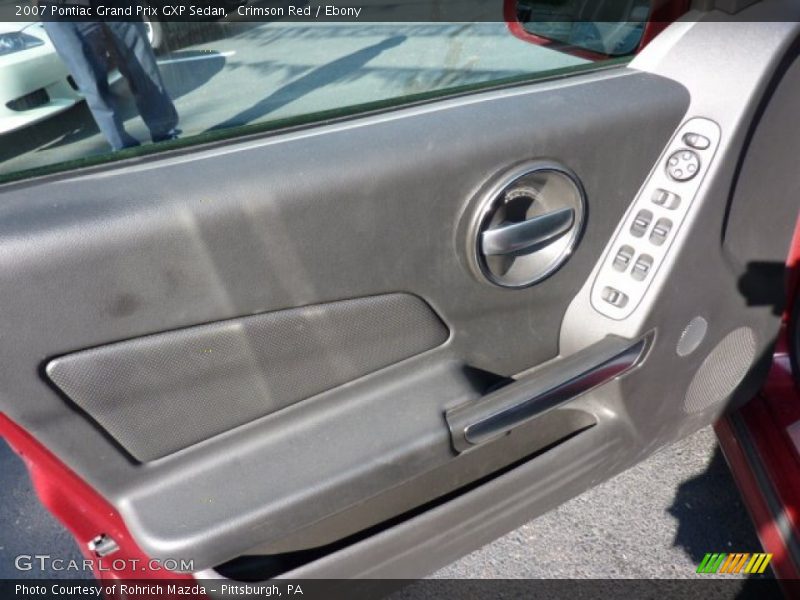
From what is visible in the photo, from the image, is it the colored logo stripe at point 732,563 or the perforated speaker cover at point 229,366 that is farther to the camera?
the colored logo stripe at point 732,563

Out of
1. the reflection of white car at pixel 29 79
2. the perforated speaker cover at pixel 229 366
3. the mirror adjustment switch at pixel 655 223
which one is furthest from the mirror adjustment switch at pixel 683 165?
the reflection of white car at pixel 29 79

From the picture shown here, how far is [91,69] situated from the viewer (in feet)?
3.51

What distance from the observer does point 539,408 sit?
4.36 ft

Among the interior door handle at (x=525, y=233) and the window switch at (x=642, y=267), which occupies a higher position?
the interior door handle at (x=525, y=233)

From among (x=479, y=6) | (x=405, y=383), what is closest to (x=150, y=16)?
(x=479, y=6)

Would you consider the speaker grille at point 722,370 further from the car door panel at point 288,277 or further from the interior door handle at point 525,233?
the interior door handle at point 525,233

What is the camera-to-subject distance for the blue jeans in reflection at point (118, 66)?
1056 mm

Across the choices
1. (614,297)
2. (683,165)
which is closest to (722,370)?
(614,297)

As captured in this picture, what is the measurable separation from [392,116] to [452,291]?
0.33 m

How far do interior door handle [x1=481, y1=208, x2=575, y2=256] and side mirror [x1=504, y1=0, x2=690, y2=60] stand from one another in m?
0.39

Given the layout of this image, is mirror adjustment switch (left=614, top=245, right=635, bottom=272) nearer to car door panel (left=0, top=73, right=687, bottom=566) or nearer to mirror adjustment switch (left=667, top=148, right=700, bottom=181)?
car door panel (left=0, top=73, right=687, bottom=566)

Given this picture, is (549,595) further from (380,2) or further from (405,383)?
(380,2)

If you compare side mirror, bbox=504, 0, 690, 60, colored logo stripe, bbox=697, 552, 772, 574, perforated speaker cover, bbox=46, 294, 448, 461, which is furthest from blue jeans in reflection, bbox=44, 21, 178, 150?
colored logo stripe, bbox=697, 552, 772, 574

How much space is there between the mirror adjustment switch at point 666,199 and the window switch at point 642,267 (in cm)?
10
